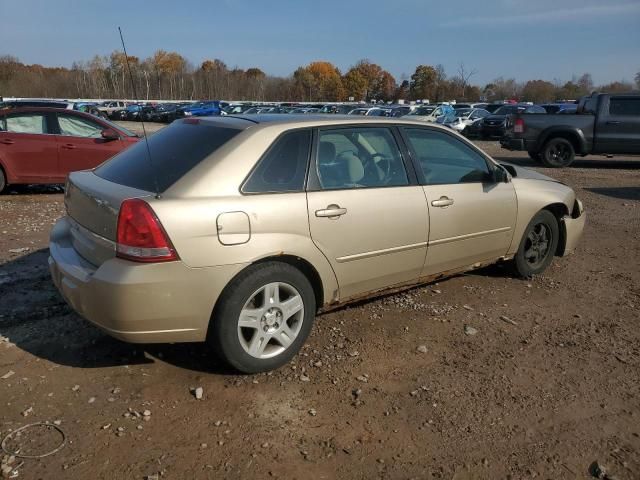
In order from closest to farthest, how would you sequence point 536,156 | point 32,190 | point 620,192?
point 32,190, point 620,192, point 536,156

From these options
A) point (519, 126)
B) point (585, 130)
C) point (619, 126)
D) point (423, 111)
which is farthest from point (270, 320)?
point (423, 111)

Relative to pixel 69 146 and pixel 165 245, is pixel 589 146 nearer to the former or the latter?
pixel 69 146

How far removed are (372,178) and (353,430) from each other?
1772 millimetres

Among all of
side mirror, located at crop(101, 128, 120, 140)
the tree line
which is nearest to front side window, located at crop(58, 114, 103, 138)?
side mirror, located at crop(101, 128, 120, 140)

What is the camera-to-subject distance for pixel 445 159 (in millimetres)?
4527

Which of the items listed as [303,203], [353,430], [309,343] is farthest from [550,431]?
[303,203]

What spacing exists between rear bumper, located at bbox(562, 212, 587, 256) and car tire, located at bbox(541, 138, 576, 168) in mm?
9170

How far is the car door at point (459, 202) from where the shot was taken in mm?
4270

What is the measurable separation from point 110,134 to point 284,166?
7.04 m

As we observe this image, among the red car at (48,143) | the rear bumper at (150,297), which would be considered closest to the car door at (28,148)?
the red car at (48,143)

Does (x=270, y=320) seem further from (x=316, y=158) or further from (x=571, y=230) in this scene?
(x=571, y=230)

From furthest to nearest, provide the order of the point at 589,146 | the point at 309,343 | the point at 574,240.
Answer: the point at 589,146 → the point at 574,240 → the point at 309,343

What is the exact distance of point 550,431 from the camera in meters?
2.95

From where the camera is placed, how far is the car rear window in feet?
11.0
